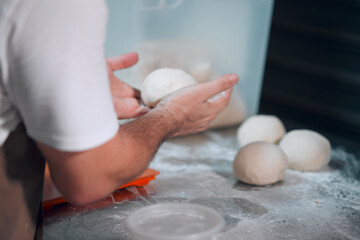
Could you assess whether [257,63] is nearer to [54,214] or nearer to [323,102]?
[323,102]

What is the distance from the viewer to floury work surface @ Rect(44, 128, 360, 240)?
1.22m

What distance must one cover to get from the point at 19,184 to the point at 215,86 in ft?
1.84

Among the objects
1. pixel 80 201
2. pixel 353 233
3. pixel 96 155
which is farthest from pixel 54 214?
pixel 353 233

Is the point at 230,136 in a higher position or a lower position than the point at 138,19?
lower

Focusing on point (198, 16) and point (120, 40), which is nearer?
point (120, 40)

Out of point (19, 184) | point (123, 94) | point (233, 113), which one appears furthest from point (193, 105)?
point (233, 113)

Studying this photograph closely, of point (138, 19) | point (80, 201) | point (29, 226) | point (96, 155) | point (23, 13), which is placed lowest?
point (29, 226)

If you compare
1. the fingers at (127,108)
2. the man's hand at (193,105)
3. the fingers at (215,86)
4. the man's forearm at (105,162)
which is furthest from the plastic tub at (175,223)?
the fingers at (127,108)

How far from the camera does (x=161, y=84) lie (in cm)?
141

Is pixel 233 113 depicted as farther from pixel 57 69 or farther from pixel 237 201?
pixel 57 69

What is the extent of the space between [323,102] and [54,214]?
1302 mm

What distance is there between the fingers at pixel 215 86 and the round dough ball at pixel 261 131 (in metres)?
0.58

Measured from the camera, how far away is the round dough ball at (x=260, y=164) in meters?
Result: 1.49

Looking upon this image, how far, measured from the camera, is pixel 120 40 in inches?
68.2
